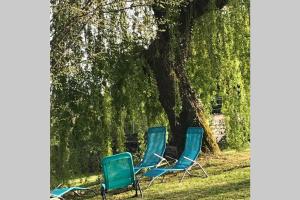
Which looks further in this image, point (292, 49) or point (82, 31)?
point (82, 31)

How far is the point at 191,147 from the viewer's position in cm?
726

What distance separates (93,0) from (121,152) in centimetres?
188

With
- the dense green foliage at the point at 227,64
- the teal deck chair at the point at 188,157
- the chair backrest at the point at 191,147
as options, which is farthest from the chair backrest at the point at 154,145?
the dense green foliage at the point at 227,64

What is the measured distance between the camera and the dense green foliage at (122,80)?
7.06 m

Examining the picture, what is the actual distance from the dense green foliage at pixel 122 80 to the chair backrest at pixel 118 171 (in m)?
0.62

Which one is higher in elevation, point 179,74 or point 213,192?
point 179,74

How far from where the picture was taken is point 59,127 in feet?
23.7

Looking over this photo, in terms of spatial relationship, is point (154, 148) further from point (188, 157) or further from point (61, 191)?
point (61, 191)

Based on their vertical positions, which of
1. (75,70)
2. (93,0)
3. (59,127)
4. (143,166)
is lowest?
(143,166)

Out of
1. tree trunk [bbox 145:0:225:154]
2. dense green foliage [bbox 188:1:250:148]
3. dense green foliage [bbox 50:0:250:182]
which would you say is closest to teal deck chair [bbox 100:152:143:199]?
dense green foliage [bbox 50:0:250:182]

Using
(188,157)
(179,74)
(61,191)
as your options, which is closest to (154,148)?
(188,157)

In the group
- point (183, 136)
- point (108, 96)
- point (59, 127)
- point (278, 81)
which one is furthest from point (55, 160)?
point (278, 81)

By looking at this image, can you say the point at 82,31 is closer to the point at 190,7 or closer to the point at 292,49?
the point at 190,7

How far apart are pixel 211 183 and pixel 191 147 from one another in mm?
521
